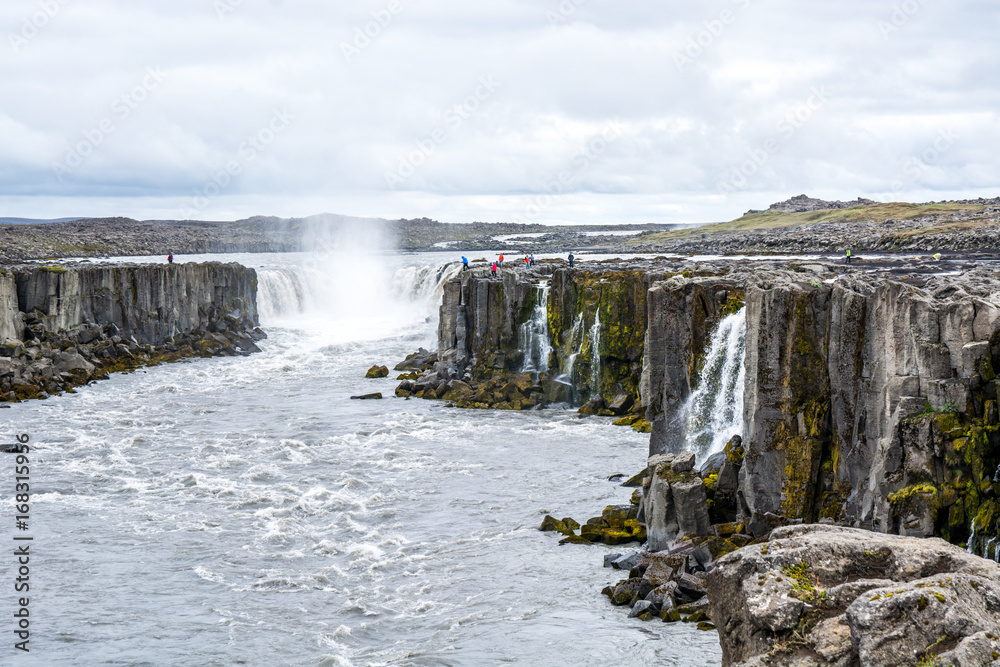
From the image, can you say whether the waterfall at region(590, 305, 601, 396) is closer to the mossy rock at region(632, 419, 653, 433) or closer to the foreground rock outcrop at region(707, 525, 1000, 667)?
the mossy rock at region(632, 419, 653, 433)

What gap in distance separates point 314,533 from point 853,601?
21.4 m

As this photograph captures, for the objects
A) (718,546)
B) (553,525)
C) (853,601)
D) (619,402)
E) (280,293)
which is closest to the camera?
(853,601)

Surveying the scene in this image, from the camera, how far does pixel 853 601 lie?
11.5m

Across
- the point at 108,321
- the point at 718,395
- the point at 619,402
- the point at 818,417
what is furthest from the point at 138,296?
the point at 818,417

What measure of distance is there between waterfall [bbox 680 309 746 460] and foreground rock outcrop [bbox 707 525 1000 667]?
1799cm

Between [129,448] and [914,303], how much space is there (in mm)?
34099

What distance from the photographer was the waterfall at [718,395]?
1249 inches

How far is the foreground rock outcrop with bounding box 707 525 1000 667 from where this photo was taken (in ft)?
34.6

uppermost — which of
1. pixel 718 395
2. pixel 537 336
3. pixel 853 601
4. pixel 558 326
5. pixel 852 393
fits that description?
pixel 852 393

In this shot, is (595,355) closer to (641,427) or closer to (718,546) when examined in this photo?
(641,427)

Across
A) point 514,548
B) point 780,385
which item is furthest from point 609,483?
point 780,385

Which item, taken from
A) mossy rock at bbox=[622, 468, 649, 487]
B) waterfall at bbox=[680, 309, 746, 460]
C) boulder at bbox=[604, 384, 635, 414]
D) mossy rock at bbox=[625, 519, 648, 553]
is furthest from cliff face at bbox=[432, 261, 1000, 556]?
boulder at bbox=[604, 384, 635, 414]

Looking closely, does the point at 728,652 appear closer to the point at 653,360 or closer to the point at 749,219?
the point at 653,360

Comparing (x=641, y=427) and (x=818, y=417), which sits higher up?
(x=818, y=417)
